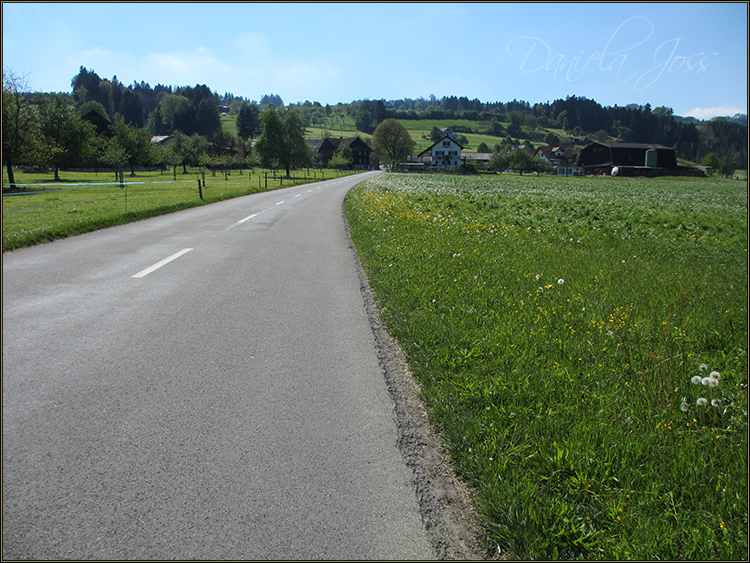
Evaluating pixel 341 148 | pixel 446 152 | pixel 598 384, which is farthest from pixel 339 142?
pixel 598 384

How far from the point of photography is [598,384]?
3830mm

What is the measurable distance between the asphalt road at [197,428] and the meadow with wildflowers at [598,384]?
0.59 metres

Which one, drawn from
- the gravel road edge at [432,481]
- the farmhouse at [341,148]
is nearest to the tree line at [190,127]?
the gravel road edge at [432,481]

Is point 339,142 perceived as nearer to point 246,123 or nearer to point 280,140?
point 246,123

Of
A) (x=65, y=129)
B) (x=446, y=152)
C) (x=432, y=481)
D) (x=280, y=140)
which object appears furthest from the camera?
(x=446, y=152)

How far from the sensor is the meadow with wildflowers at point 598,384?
7.73 feet

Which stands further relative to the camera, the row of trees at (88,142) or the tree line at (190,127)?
the row of trees at (88,142)

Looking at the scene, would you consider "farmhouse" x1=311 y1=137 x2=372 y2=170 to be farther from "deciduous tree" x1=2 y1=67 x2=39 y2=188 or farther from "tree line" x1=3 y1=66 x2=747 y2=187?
"deciduous tree" x1=2 y1=67 x2=39 y2=188

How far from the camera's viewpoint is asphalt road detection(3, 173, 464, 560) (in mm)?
2338

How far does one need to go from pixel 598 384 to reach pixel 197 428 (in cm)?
325

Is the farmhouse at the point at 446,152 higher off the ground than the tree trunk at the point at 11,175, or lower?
higher

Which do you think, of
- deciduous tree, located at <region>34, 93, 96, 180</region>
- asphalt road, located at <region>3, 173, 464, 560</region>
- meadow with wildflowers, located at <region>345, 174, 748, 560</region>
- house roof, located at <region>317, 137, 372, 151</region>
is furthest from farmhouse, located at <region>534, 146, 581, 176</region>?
asphalt road, located at <region>3, 173, 464, 560</region>

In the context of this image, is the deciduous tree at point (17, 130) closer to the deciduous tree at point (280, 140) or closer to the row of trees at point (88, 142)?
the row of trees at point (88, 142)

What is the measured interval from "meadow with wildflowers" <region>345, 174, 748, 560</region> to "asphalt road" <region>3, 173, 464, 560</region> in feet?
1.94
